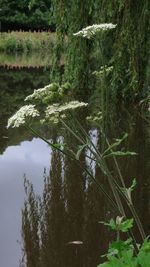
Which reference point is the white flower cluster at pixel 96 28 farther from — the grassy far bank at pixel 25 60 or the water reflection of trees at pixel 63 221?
the grassy far bank at pixel 25 60

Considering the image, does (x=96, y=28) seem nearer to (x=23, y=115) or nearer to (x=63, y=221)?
(x=23, y=115)

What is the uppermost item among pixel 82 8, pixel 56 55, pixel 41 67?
pixel 82 8

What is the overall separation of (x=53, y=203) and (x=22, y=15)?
27621 mm

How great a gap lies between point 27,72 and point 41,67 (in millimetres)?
2108

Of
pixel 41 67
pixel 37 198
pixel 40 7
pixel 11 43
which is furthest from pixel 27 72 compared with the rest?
pixel 40 7

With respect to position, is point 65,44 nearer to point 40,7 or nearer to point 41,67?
point 41,67

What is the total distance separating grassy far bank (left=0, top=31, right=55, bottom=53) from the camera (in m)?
26.1

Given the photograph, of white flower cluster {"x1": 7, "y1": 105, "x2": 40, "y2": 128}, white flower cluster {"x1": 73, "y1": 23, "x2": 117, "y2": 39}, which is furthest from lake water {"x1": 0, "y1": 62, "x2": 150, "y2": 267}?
white flower cluster {"x1": 73, "y1": 23, "x2": 117, "y2": 39}

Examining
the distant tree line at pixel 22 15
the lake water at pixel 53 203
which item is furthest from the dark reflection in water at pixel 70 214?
the distant tree line at pixel 22 15

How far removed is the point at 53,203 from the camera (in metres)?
5.25

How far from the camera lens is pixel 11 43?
26172 millimetres

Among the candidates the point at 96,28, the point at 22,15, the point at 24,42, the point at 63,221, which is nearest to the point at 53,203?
the point at 63,221

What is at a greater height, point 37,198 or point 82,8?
point 82,8

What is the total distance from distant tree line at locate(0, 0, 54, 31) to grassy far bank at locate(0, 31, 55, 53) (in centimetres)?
472
